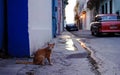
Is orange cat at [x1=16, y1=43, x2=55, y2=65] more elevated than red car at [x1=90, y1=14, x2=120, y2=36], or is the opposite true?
red car at [x1=90, y1=14, x2=120, y2=36]

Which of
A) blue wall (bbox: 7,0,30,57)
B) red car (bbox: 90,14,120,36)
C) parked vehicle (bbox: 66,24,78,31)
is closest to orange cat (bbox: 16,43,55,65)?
blue wall (bbox: 7,0,30,57)

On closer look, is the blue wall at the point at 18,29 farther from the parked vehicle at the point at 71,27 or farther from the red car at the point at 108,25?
Answer: the parked vehicle at the point at 71,27

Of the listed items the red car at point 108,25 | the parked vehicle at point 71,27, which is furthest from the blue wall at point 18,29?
the parked vehicle at point 71,27

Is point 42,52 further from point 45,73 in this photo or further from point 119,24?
point 119,24

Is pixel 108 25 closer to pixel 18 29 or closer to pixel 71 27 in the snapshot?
pixel 18 29

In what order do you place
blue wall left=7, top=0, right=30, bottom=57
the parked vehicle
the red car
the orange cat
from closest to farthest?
the orange cat < blue wall left=7, top=0, right=30, bottom=57 < the red car < the parked vehicle

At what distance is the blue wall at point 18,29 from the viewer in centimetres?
970

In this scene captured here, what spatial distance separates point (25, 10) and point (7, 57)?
138 centimetres

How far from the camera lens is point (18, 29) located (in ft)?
32.0

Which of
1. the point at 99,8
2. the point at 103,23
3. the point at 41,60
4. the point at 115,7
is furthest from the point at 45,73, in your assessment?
the point at 99,8

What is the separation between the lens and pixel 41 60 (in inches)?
333

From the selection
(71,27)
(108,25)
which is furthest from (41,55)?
(71,27)

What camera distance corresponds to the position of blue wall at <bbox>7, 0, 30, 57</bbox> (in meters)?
9.70

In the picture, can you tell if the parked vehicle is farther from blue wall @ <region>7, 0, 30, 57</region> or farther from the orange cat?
the orange cat
